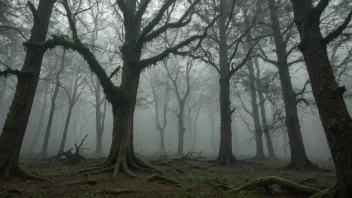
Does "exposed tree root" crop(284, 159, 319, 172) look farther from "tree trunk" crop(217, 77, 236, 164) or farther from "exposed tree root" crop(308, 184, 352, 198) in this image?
"exposed tree root" crop(308, 184, 352, 198)

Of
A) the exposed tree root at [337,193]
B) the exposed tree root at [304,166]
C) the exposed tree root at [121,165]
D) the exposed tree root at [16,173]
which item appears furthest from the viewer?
the exposed tree root at [304,166]

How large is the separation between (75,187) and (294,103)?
10048mm

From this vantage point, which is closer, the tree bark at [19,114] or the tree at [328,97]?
the tree at [328,97]

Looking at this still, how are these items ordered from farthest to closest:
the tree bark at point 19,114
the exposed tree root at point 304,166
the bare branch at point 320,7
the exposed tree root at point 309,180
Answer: the exposed tree root at point 304,166 < the tree bark at point 19,114 < the exposed tree root at point 309,180 < the bare branch at point 320,7

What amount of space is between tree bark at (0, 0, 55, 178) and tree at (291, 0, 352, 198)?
752 centimetres

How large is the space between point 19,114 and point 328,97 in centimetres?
808

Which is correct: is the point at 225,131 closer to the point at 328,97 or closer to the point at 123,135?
the point at 123,135

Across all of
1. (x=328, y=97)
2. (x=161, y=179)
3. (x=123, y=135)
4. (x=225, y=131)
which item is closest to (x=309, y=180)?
(x=328, y=97)

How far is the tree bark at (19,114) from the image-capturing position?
6.16 meters

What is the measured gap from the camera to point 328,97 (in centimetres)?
384

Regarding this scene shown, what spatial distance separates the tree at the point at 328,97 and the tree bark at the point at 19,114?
752 centimetres

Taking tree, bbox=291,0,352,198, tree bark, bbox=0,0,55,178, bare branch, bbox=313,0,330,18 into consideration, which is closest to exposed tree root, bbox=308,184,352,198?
tree, bbox=291,0,352,198

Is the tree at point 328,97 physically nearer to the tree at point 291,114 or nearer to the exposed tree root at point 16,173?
the tree at point 291,114

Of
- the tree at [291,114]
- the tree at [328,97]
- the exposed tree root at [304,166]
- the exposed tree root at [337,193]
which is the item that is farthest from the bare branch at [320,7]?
the exposed tree root at [304,166]
